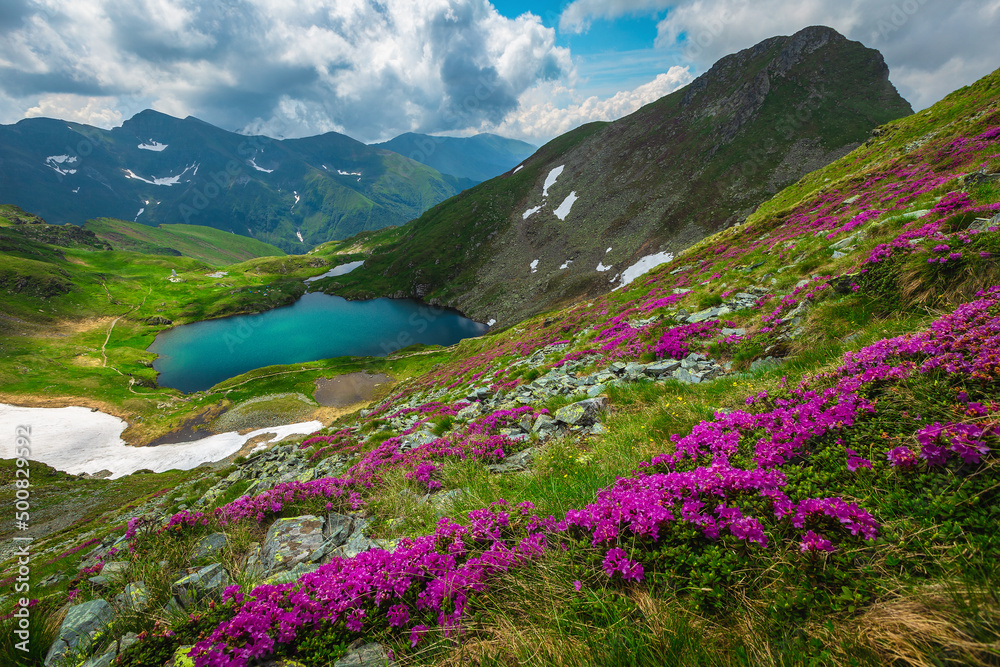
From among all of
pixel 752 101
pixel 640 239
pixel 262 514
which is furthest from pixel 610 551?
pixel 752 101

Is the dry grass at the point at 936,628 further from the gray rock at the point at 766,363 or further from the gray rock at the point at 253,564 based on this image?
the gray rock at the point at 253,564

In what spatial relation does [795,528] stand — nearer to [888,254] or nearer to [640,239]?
[888,254]

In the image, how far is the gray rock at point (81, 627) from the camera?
3969mm

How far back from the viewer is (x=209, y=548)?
595 centimetres

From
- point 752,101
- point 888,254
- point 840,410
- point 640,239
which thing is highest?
point 752,101

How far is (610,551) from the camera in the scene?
298cm

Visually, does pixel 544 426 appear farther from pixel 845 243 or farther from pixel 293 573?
pixel 845 243

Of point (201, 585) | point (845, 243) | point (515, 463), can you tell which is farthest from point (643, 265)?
point (201, 585)

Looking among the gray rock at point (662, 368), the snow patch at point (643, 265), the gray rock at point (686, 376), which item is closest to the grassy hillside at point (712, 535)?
the gray rock at point (686, 376)

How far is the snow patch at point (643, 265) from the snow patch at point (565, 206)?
39.8m

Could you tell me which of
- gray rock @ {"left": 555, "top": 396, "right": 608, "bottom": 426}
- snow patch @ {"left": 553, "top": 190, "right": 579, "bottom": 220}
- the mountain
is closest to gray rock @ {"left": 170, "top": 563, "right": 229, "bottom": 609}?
gray rock @ {"left": 555, "top": 396, "right": 608, "bottom": 426}

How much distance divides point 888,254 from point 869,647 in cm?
942

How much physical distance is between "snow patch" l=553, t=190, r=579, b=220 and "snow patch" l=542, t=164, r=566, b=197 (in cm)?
1135

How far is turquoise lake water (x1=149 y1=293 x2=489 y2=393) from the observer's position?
82500mm
